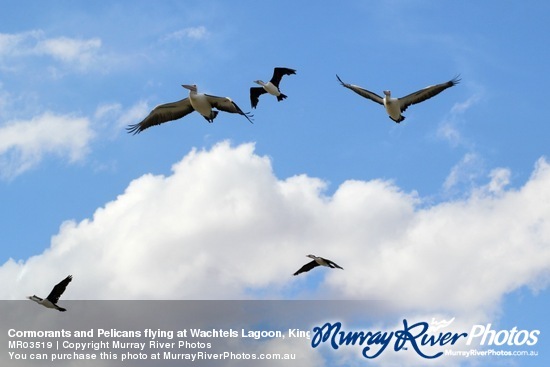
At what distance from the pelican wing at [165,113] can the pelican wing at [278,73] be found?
6459mm

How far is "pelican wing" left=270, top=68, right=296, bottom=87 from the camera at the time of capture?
118 ft

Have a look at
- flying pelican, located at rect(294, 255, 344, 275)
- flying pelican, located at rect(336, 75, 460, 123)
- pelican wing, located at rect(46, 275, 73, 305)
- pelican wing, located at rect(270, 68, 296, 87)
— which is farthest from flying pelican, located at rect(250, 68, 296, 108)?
pelican wing, located at rect(46, 275, 73, 305)

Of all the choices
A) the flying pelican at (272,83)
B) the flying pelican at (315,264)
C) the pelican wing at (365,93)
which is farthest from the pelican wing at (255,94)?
the flying pelican at (315,264)

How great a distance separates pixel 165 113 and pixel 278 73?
7.42m

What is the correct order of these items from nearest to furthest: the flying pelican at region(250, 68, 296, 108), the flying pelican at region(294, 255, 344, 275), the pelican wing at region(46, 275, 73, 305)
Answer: the pelican wing at region(46, 275, 73, 305) < the flying pelican at region(294, 255, 344, 275) < the flying pelican at region(250, 68, 296, 108)

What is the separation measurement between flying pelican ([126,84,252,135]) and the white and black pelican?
6787 mm

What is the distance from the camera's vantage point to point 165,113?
30969 mm

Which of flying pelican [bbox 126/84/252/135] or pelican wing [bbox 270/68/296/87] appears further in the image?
pelican wing [bbox 270/68/296/87]

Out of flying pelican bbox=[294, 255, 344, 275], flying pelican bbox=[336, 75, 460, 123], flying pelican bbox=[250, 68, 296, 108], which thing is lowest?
flying pelican bbox=[294, 255, 344, 275]

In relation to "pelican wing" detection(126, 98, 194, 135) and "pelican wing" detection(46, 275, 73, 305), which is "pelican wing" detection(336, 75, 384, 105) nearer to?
"pelican wing" detection(126, 98, 194, 135)

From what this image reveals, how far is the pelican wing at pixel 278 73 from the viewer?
36.1 meters

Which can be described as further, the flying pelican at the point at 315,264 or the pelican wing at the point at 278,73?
the pelican wing at the point at 278,73

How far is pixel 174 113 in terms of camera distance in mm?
30984

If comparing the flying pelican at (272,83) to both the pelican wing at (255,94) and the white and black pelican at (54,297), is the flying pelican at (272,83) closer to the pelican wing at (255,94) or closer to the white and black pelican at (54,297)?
the pelican wing at (255,94)
